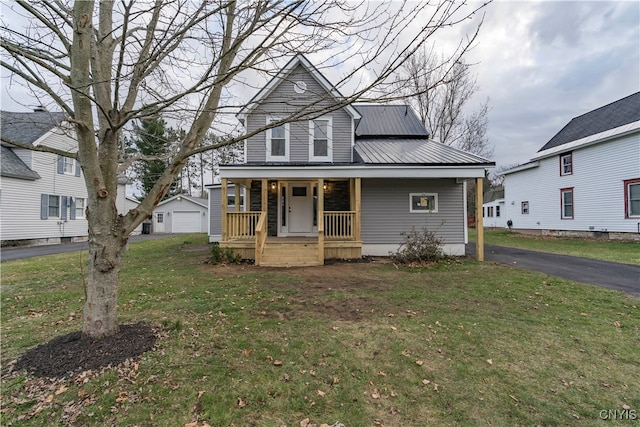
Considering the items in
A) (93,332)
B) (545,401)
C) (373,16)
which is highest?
(373,16)

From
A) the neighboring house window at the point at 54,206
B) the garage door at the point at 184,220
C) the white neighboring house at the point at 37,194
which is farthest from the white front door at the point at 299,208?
the garage door at the point at 184,220

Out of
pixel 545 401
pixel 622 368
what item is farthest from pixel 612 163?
pixel 545 401

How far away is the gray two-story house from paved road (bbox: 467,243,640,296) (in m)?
2.20

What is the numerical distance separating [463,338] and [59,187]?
2242cm

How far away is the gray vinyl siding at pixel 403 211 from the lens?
11180mm

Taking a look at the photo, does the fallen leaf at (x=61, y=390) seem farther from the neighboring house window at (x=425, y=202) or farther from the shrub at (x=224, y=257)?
the neighboring house window at (x=425, y=202)

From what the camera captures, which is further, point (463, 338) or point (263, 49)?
point (463, 338)

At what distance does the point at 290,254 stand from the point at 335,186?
3.89 meters

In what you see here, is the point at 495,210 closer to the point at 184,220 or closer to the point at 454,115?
the point at 454,115

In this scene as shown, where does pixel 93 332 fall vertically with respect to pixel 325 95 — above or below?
below

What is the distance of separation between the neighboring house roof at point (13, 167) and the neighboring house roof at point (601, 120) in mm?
30447

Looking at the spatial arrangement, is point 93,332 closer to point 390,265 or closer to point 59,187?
point 390,265

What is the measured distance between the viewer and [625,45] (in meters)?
13.3

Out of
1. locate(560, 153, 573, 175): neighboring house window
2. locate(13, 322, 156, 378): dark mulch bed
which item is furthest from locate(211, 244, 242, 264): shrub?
locate(560, 153, 573, 175): neighboring house window
